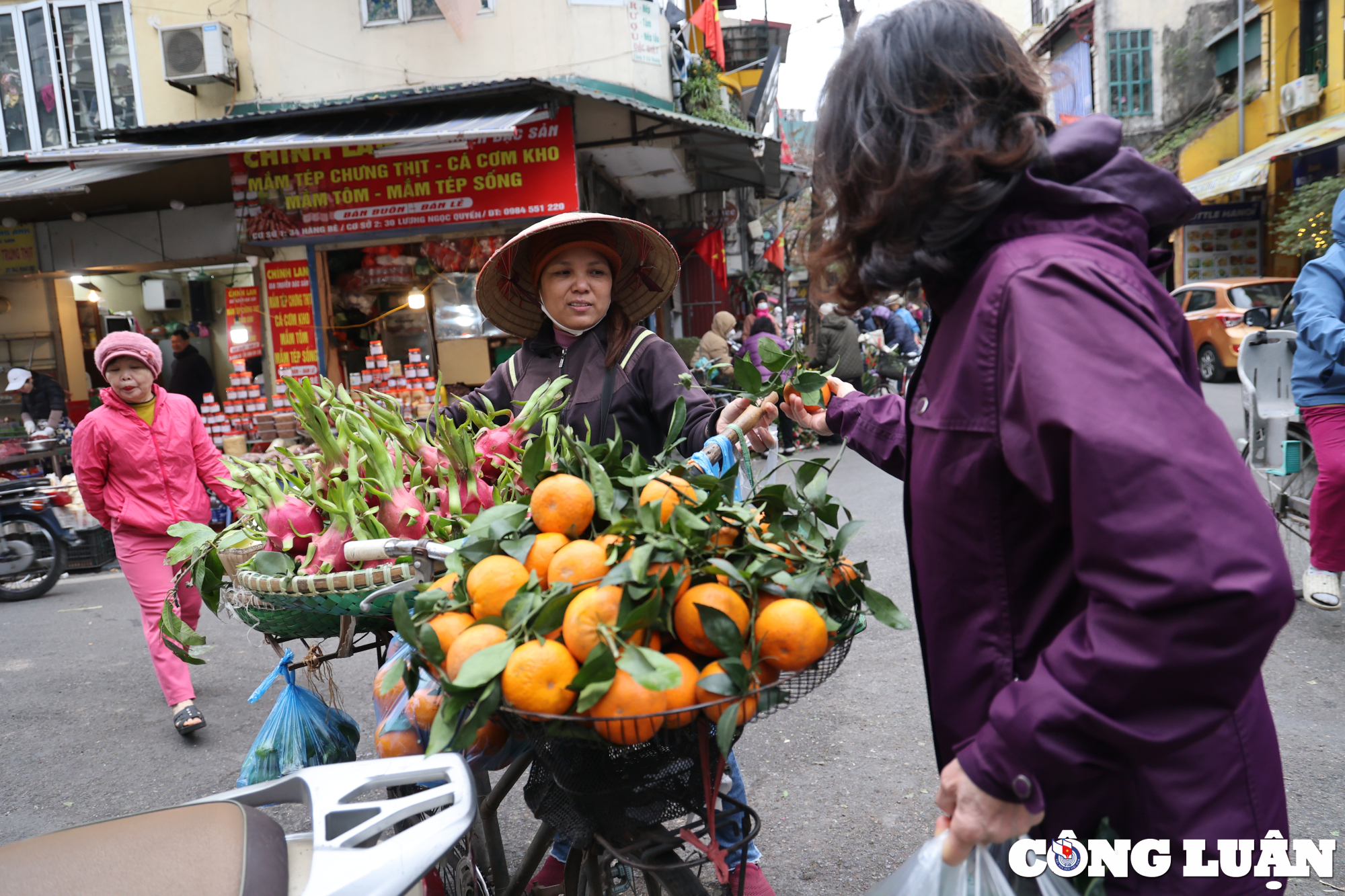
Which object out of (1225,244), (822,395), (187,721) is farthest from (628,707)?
(1225,244)

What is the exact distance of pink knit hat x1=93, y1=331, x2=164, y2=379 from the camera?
13.9ft

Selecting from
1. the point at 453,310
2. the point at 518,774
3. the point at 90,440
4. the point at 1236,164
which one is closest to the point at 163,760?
the point at 90,440

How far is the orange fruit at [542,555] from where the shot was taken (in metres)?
1.48

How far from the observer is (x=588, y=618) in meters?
1.33

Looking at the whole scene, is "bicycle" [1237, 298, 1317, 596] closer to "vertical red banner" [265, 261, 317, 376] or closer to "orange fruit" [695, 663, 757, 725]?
"orange fruit" [695, 663, 757, 725]

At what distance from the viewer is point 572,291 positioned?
2.70 meters

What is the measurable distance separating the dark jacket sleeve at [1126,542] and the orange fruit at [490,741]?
88cm

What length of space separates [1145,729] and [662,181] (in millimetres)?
11729

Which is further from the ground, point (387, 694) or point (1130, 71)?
point (1130, 71)

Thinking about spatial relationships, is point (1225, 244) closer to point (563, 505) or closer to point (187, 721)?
point (187, 721)

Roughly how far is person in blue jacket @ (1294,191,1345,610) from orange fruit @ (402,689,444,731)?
394cm

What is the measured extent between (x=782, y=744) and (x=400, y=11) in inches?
351

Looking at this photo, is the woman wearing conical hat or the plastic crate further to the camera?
the plastic crate

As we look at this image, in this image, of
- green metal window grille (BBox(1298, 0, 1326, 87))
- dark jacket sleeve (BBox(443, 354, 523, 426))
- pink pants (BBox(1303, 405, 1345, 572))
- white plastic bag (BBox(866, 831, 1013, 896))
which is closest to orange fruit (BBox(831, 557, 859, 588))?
white plastic bag (BBox(866, 831, 1013, 896))
